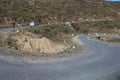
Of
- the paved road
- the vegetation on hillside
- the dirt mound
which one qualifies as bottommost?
the vegetation on hillside

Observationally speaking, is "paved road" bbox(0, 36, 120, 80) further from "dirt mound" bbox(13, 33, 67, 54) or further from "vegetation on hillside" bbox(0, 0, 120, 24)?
"vegetation on hillside" bbox(0, 0, 120, 24)

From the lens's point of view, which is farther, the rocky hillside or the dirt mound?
the rocky hillside

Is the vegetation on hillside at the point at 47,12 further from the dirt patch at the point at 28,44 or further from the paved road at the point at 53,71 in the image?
the paved road at the point at 53,71

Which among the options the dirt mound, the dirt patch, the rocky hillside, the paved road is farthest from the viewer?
the rocky hillside

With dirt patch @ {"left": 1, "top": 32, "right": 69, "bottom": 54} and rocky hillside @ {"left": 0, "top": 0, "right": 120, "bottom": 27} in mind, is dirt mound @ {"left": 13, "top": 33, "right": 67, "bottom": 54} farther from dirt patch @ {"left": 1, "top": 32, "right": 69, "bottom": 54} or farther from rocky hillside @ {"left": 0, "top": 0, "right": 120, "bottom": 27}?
rocky hillside @ {"left": 0, "top": 0, "right": 120, "bottom": 27}

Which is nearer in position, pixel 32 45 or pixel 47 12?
pixel 32 45

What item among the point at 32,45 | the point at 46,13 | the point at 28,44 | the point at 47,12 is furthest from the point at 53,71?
the point at 47,12

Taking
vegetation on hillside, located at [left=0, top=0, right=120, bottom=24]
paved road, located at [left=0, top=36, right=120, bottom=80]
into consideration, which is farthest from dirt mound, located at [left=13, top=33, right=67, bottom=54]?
vegetation on hillside, located at [left=0, top=0, right=120, bottom=24]

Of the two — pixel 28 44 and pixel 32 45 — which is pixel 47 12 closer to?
pixel 32 45

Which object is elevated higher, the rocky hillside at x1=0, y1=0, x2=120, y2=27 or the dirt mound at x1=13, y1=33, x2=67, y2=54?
the dirt mound at x1=13, y1=33, x2=67, y2=54

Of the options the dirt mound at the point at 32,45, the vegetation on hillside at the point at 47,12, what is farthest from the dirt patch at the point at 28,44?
the vegetation on hillside at the point at 47,12

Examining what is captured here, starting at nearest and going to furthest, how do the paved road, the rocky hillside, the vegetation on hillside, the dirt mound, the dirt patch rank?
the paved road
the dirt patch
the dirt mound
the rocky hillside
the vegetation on hillside

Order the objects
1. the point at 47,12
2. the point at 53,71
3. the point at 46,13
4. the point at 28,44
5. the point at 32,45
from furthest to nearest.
A: the point at 47,12, the point at 46,13, the point at 32,45, the point at 28,44, the point at 53,71
